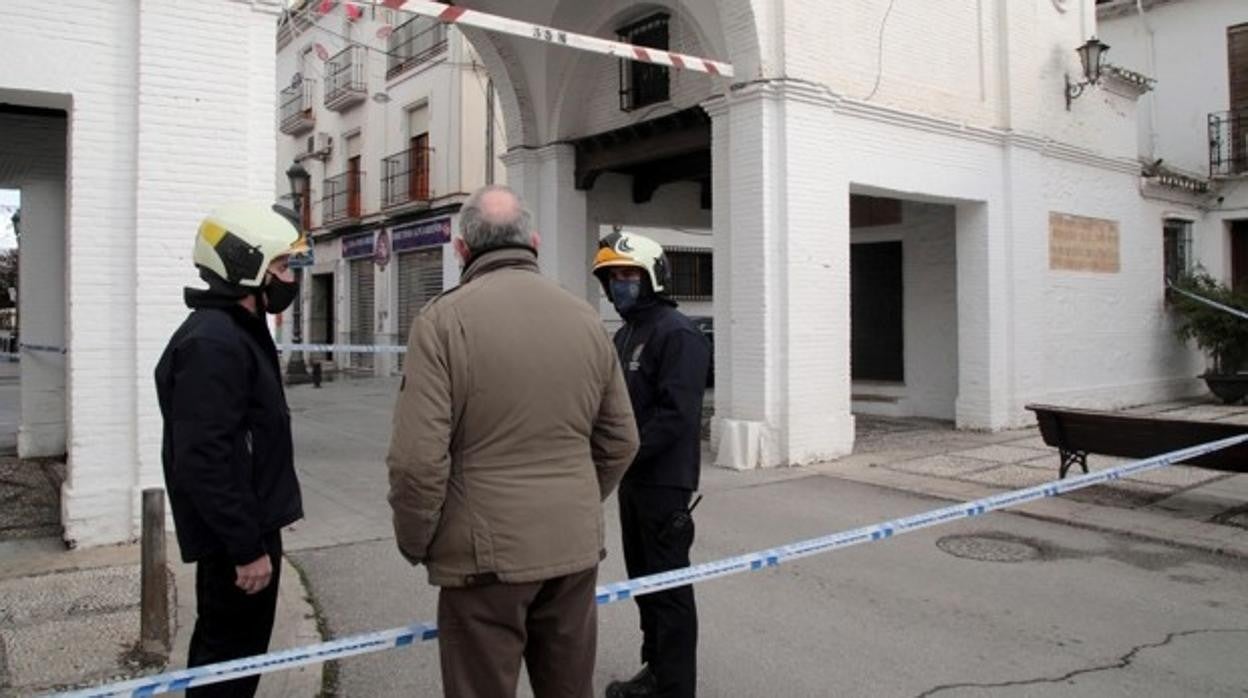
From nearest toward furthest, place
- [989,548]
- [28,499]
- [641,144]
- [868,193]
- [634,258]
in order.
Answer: [634,258], [989,548], [28,499], [868,193], [641,144]

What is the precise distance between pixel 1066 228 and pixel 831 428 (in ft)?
18.4

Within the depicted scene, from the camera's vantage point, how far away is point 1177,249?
15.4 metres

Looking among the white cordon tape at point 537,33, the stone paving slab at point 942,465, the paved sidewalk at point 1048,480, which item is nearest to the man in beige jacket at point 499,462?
the white cordon tape at point 537,33

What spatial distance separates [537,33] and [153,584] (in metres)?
5.46

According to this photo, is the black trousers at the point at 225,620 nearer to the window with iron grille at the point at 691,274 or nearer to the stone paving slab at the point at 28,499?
the stone paving slab at the point at 28,499

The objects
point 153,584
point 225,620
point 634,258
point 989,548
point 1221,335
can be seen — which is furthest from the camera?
point 1221,335

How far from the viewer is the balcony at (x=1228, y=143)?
15.4 m

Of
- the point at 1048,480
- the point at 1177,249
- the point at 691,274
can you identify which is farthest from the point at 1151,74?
the point at 1048,480

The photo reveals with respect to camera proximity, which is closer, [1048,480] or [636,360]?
[636,360]

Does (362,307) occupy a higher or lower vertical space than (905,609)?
higher

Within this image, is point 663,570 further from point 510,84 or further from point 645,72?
point 510,84

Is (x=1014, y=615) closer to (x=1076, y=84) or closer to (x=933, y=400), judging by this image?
(x=933, y=400)

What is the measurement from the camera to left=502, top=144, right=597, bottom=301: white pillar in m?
12.1

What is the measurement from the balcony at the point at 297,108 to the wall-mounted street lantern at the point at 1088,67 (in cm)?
2189
